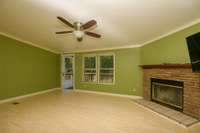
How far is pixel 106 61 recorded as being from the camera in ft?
21.3

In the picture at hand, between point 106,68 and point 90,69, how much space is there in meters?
0.90

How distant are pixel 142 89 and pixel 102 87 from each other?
1842 millimetres

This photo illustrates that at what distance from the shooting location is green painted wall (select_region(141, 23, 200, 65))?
12.0ft

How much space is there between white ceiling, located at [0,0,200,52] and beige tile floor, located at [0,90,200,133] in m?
2.27

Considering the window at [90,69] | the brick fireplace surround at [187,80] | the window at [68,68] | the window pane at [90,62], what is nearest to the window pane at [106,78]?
the window at [90,69]

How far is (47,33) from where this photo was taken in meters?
4.86

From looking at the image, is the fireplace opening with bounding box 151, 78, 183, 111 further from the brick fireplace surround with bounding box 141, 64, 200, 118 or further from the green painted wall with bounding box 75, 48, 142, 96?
the green painted wall with bounding box 75, 48, 142, 96

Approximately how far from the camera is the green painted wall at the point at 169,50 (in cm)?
367

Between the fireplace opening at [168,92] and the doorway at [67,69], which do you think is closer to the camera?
the fireplace opening at [168,92]

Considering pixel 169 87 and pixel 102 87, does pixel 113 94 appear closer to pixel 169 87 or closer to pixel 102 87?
pixel 102 87

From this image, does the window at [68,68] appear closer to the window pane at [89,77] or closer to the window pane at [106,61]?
the window pane at [89,77]

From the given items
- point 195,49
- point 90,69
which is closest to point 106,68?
point 90,69

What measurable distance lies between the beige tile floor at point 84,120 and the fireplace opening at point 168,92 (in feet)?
2.27

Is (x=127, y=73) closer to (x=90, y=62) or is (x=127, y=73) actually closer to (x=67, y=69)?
(x=90, y=62)
